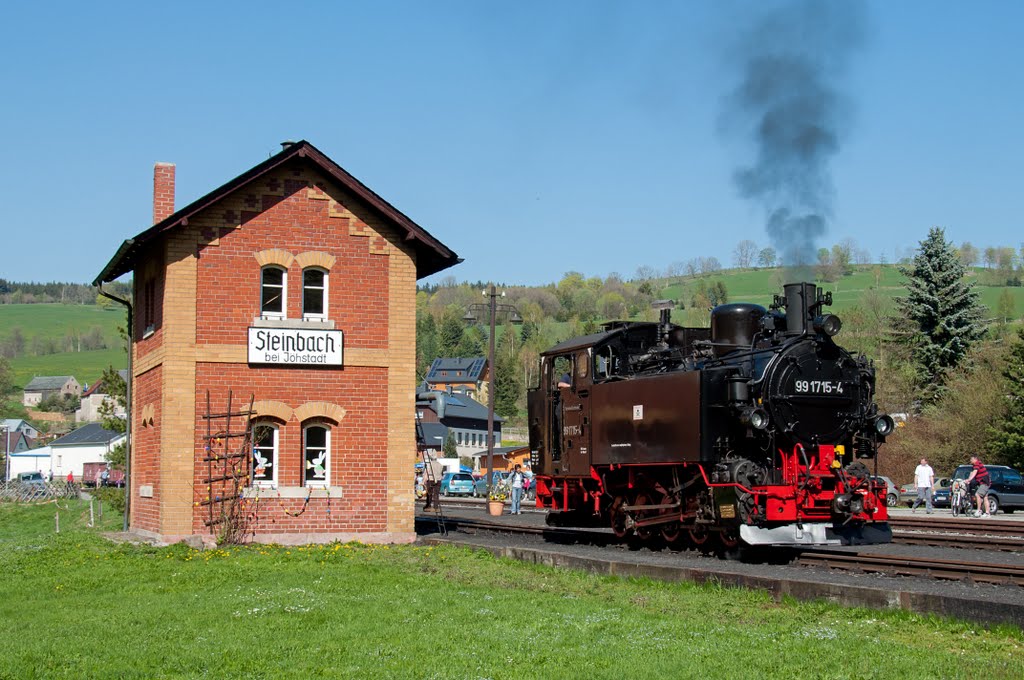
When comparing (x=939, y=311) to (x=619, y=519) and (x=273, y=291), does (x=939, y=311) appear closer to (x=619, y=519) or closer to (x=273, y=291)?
(x=619, y=519)

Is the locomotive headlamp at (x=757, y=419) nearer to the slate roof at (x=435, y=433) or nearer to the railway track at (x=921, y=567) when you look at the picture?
the railway track at (x=921, y=567)

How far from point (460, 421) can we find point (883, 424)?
85.7m

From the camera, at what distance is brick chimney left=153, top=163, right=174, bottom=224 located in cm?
2122

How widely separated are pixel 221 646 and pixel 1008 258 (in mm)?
122955

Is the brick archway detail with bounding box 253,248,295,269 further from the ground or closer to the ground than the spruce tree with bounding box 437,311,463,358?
closer to the ground

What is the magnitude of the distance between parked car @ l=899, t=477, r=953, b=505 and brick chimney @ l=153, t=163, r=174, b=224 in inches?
856

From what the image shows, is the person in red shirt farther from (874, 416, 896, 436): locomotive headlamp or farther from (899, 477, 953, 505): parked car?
(874, 416, 896, 436): locomotive headlamp

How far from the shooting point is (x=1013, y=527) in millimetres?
20469

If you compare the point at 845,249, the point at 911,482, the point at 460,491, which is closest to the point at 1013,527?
the point at 911,482

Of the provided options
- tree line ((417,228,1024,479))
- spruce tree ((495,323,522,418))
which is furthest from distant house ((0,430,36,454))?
tree line ((417,228,1024,479))

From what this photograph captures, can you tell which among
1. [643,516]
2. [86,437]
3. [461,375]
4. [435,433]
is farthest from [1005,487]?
[461,375]

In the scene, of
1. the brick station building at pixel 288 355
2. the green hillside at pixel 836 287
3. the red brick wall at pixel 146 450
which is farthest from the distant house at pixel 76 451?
the brick station building at pixel 288 355

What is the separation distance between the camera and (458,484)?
174 ft

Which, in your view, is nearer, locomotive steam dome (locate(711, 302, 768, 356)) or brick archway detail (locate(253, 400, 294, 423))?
locomotive steam dome (locate(711, 302, 768, 356))
